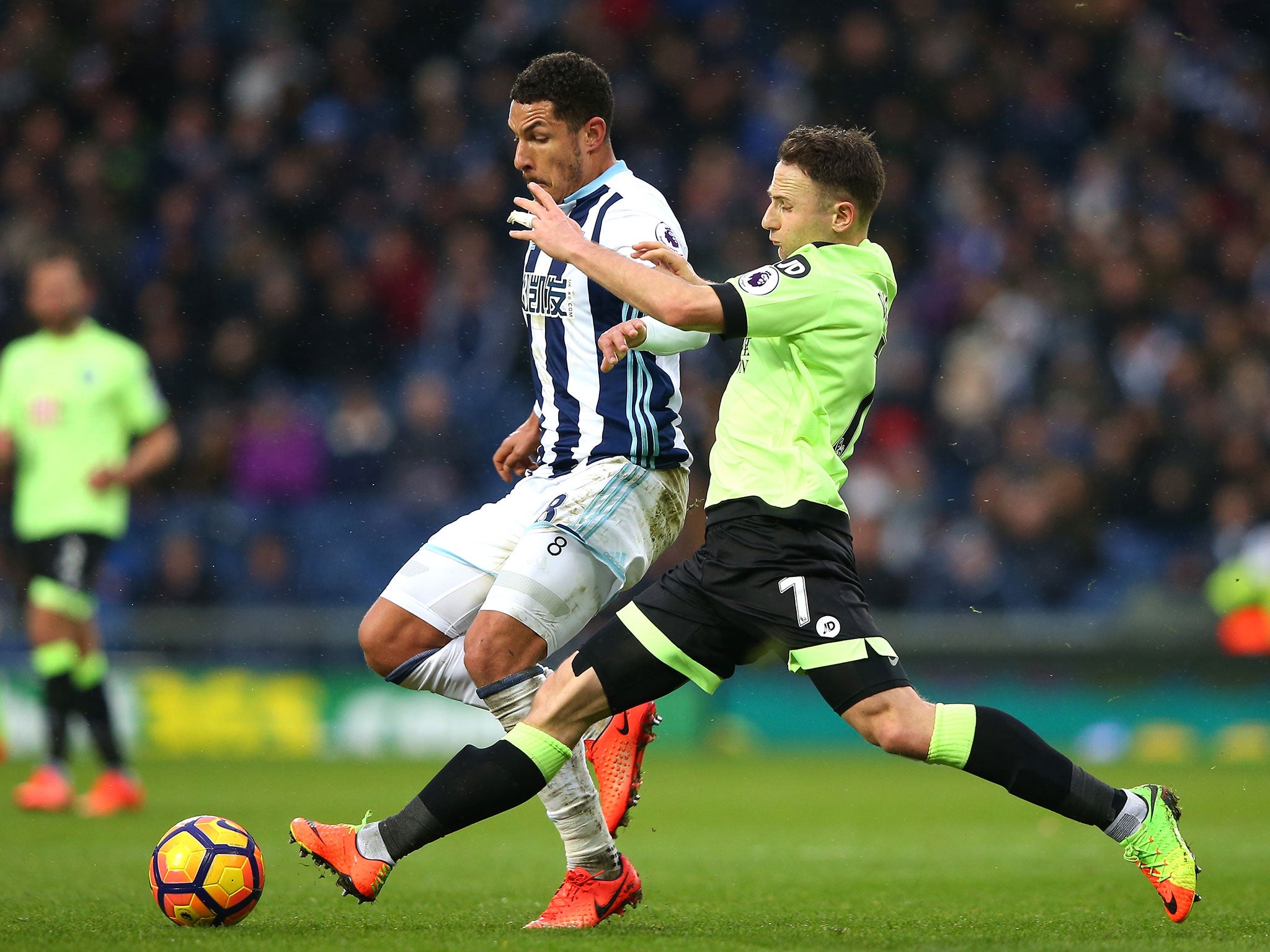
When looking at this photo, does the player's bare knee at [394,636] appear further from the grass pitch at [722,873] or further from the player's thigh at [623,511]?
the grass pitch at [722,873]

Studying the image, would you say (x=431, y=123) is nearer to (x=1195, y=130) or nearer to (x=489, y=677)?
(x=1195, y=130)

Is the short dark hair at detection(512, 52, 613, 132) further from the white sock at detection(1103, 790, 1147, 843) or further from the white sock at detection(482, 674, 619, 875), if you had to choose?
the white sock at detection(1103, 790, 1147, 843)

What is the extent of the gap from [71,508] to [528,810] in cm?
287

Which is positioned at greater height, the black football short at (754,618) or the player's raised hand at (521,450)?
the player's raised hand at (521,450)

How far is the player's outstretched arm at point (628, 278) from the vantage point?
404cm

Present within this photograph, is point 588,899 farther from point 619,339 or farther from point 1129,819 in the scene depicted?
point 619,339

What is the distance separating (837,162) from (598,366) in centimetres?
91

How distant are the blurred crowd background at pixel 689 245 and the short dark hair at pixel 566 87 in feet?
22.7

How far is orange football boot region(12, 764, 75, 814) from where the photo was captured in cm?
766

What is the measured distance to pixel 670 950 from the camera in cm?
390

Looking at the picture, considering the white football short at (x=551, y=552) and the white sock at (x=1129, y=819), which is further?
the white football short at (x=551, y=552)

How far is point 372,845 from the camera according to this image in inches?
168

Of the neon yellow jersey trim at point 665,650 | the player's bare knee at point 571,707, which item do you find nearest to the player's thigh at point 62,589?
the player's bare knee at point 571,707

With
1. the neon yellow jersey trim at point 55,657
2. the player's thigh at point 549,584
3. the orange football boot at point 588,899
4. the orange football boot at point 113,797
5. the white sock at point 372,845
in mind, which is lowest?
the orange football boot at point 113,797
